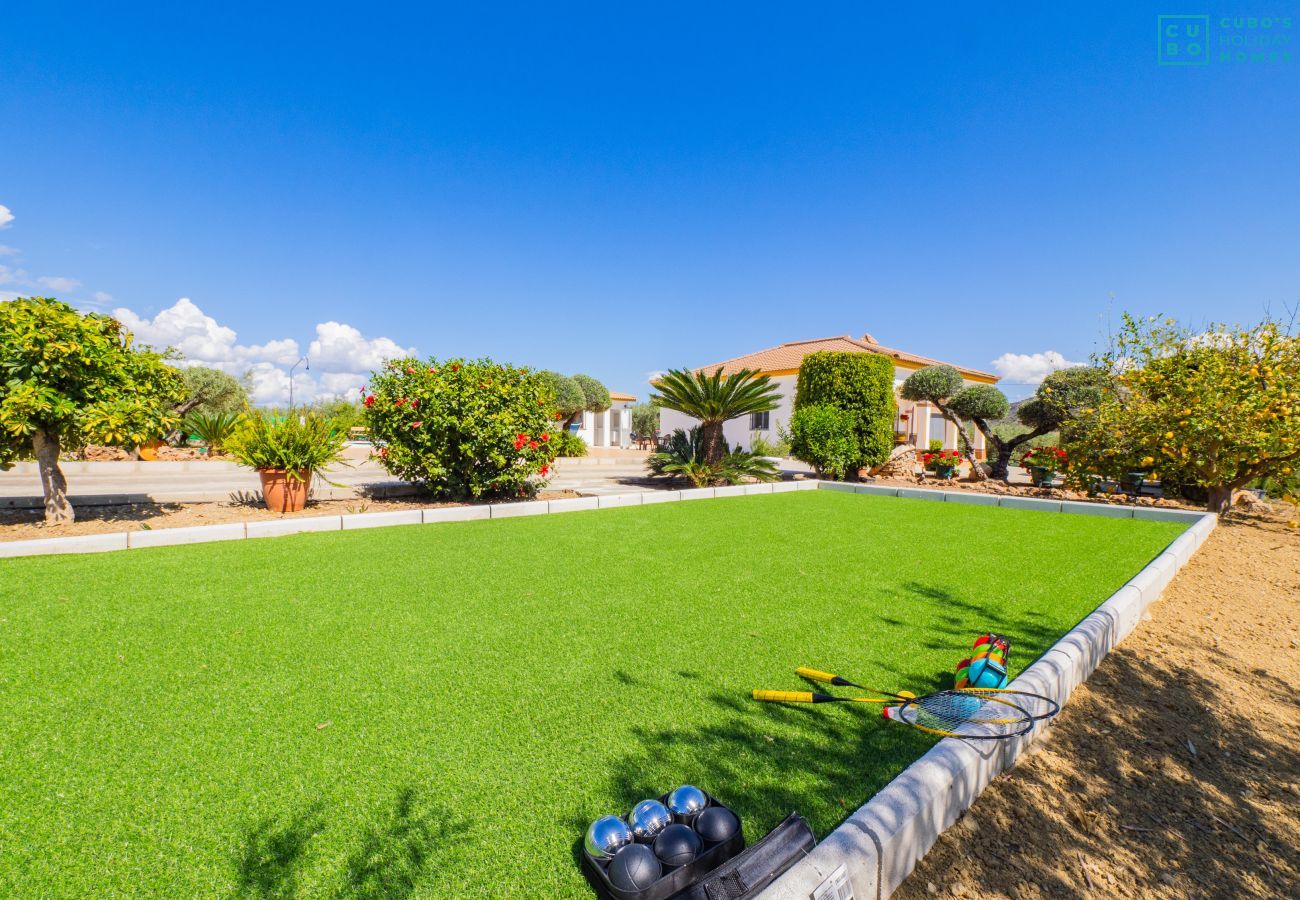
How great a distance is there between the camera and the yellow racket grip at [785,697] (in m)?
2.61

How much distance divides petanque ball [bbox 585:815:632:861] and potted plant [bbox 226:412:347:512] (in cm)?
729

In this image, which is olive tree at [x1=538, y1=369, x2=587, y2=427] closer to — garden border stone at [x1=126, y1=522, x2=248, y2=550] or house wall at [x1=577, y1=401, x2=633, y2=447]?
house wall at [x1=577, y1=401, x2=633, y2=447]

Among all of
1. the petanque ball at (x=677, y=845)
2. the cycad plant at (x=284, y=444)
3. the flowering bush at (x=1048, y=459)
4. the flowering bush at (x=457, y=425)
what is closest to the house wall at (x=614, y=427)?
the flowering bush at (x=1048, y=459)

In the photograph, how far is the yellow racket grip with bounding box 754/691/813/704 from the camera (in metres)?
2.61

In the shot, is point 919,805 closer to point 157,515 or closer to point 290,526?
point 290,526

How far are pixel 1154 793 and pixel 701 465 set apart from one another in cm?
1023

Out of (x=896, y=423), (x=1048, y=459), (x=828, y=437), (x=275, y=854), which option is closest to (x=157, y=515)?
(x=275, y=854)

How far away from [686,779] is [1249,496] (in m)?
14.2

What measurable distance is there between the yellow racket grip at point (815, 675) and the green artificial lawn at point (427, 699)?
0.06 m

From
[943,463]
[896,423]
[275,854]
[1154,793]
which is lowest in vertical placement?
[1154,793]

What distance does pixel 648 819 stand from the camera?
1.78 meters

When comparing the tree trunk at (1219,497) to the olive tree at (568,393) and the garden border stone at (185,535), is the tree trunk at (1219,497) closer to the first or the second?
the garden border stone at (185,535)

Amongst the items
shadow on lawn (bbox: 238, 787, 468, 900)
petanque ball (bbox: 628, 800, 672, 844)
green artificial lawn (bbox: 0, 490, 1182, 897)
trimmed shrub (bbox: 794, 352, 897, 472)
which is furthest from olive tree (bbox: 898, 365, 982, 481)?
shadow on lawn (bbox: 238, 787, 468, 900)

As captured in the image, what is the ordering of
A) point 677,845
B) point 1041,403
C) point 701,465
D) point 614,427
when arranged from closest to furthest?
point 677,845, point 701,465, point 1041,403, point 614,427
